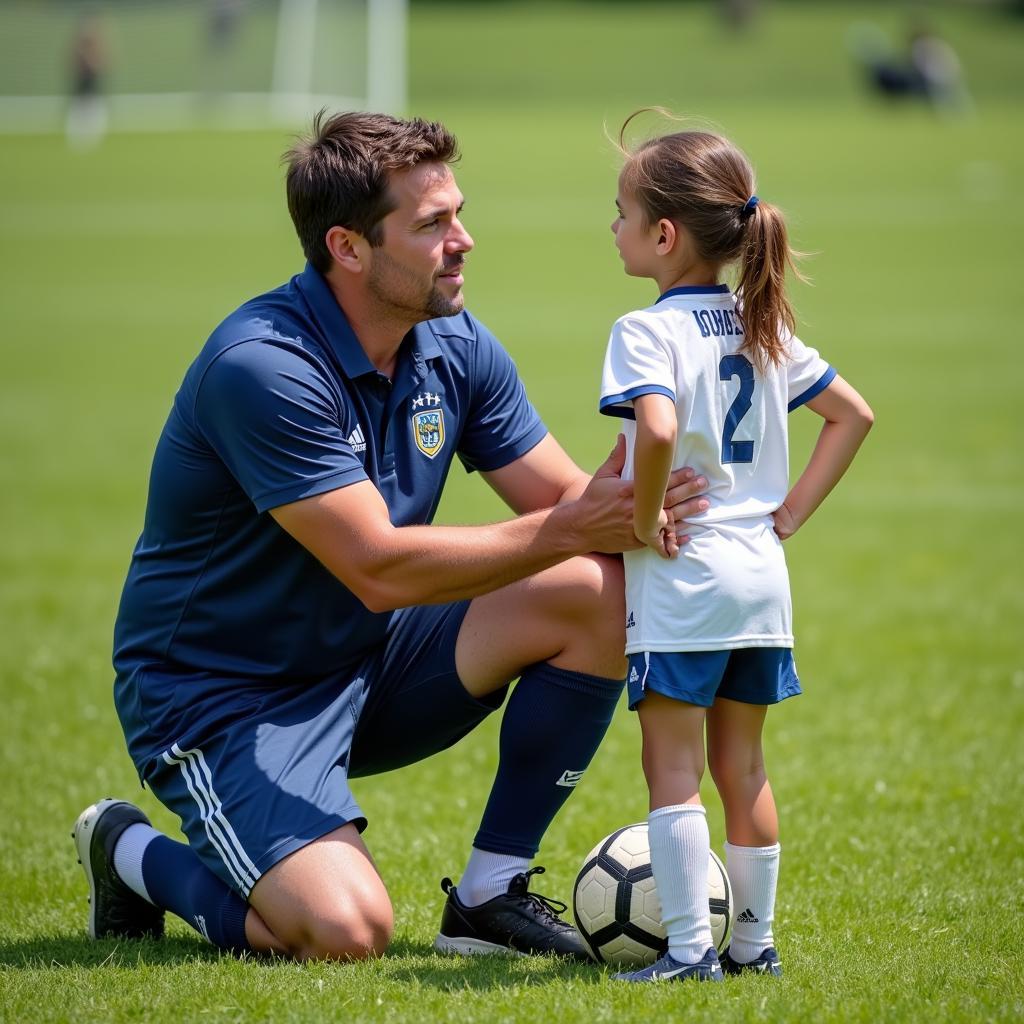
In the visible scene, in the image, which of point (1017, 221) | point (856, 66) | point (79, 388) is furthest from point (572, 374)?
point (856, 66)

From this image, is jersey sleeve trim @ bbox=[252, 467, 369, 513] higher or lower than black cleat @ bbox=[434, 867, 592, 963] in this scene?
higher

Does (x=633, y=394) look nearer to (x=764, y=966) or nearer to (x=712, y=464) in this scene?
(x=712, y=464)

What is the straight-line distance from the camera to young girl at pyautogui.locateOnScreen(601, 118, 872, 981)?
12.2 ft

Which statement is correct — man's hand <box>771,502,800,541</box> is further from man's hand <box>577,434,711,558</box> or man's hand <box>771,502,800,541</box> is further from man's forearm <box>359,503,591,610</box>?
man's forearm <box>359,503,591,610</box>

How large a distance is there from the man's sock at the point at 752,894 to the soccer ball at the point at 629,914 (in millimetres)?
44

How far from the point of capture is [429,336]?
4609 millimetres

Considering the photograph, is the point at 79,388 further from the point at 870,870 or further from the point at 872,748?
the point at 870,870

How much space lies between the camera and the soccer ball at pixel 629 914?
393 cm

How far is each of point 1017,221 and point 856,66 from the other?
2914 centimetres

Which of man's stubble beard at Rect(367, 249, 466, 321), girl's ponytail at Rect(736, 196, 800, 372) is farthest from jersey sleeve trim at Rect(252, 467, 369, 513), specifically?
girl's ponytail at Rect(736, 196, 800, 372)

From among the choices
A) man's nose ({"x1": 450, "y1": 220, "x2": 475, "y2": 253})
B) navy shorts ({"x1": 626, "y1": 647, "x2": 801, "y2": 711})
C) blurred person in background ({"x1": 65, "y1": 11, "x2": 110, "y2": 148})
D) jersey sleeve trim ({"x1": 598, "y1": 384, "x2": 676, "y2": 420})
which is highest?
blurred person in background ({"x1": 65, "y1": 11, "x2": 110, "y2": 148})

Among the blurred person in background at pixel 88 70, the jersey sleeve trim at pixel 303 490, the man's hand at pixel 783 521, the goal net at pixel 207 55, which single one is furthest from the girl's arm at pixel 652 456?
the blurred person in background at pixel 88 70

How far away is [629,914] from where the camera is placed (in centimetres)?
397

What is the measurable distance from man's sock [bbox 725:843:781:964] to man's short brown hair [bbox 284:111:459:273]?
1908mm
